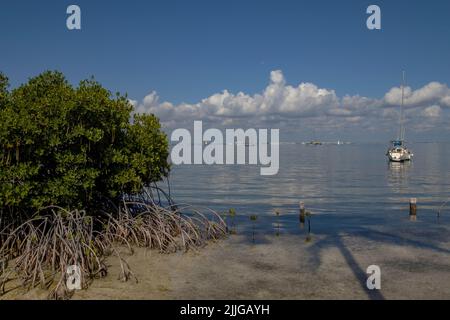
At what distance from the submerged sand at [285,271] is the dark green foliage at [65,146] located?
296cm

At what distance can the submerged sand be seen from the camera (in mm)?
12039

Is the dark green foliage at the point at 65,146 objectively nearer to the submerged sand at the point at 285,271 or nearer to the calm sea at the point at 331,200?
the submerged sand at the point at 285,271

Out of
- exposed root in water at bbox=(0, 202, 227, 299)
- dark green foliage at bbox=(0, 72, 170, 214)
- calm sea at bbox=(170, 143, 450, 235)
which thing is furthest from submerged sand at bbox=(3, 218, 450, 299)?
calm sea at bbox=(170, 143, 450, 235)

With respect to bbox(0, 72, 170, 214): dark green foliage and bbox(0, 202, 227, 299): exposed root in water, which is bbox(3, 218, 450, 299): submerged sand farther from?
bbox(0, 72, 170, 214): dark green foliage

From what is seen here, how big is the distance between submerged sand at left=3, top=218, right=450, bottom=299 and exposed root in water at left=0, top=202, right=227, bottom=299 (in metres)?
0.44

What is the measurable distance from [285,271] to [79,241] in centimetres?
680

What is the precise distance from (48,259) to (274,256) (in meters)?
8.17

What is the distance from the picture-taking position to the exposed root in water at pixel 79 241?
1235cm

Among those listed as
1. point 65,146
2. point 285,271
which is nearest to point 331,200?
point 285,271

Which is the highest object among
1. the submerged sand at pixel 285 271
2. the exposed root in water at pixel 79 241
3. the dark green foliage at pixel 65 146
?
the dark green foliage at pixel 65 146

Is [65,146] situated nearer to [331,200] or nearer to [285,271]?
[285,271]

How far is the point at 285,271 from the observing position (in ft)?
46.9

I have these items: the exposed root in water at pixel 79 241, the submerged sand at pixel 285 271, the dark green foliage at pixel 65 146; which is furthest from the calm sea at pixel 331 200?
the dark green foliage at pixel 65 146
